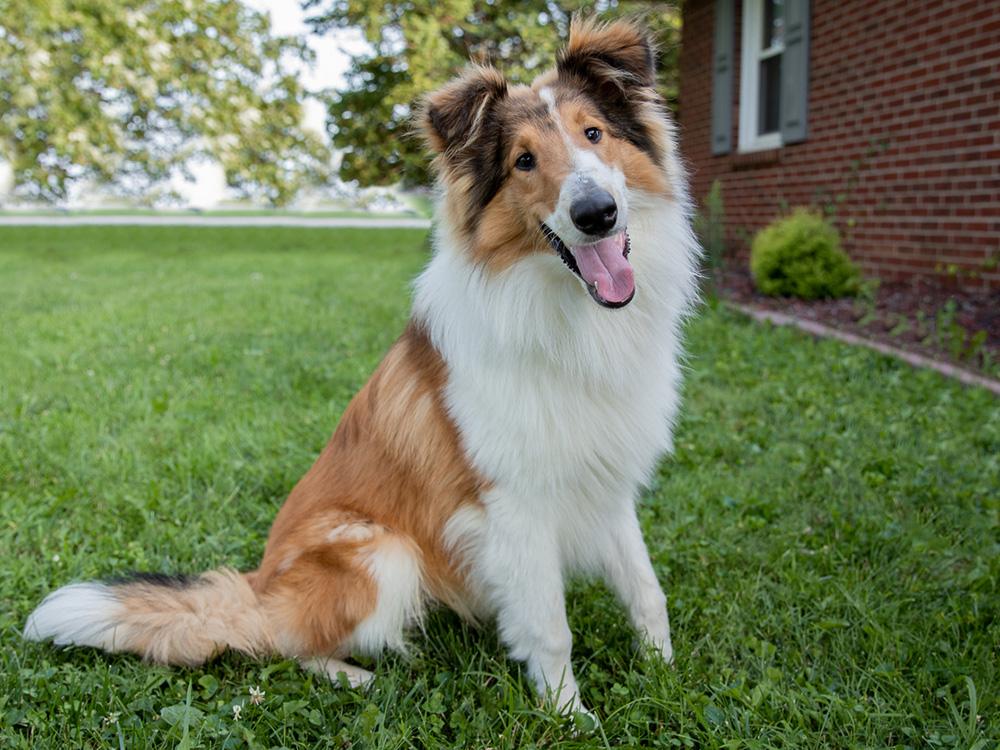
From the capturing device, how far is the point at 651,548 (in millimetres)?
3246

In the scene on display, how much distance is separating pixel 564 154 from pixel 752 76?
8.00 m

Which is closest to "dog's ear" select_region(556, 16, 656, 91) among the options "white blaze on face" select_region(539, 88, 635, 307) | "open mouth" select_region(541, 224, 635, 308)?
"white blaze on face" select_region(539, 88, 635, 307)

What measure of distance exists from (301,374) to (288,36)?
12132mm

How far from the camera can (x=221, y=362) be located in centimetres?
597

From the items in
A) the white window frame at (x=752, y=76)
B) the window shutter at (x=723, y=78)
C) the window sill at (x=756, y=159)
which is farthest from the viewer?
the window shutter at (x=723, y=78)

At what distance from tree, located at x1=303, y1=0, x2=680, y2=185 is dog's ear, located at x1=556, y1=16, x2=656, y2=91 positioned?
7266 mm

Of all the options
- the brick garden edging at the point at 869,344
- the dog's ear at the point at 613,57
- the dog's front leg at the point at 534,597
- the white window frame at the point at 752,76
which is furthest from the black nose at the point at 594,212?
the white window frame at the point at 752,76

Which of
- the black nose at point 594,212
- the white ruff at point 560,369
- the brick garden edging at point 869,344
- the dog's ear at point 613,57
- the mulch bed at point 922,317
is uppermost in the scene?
the dog's ear at point 613,57

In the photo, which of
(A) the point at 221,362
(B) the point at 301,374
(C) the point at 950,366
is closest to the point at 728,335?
(C) the point at 950,366

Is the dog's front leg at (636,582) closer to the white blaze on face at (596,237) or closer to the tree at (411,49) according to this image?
the white blaze on face at (596,237)

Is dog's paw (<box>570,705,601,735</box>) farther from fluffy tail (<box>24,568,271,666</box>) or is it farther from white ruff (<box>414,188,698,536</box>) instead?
fluffy tail (<box>24,568,271,666</box>)

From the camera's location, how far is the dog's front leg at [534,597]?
2.31m

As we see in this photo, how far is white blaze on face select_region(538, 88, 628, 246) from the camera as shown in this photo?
212 cm

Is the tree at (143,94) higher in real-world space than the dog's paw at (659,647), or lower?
higher
